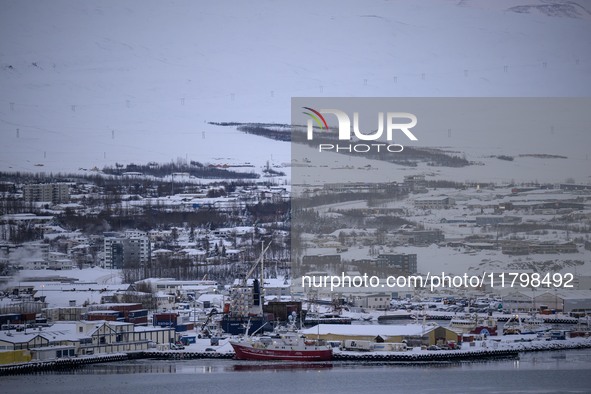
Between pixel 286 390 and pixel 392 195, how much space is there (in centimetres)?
776

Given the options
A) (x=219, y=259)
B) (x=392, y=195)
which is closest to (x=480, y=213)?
(x=392, y=195)

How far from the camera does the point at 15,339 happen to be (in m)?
10.6

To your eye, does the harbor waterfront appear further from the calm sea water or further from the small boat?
the calm sea water

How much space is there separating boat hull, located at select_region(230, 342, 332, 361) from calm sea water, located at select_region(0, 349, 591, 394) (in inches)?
6.4

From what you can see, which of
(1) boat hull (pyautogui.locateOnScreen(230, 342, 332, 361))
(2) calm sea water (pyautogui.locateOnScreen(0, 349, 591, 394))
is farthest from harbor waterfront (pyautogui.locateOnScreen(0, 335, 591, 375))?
(2) calm sea water (pyautogui.locateOnScreen(0, 349, 591, 394))

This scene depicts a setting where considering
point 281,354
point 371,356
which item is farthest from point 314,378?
point 281,354

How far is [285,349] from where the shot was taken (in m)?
10.8

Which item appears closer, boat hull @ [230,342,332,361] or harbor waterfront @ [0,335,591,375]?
harbor waterfront @ [0,335,591,375]

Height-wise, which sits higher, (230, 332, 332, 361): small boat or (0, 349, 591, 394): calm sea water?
(230, 332, 332, 361): small boat

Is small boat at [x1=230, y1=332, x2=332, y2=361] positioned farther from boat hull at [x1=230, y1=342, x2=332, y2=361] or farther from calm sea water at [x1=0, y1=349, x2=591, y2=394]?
calm sea water at [x1=0, y1=349, x2=591, y2=394]

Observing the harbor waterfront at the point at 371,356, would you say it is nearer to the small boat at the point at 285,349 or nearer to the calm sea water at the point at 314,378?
the small boat at the point at 285,349

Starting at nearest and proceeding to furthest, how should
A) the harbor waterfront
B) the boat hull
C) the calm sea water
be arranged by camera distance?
the calm sea water → the harbor waterfront → the boat hull

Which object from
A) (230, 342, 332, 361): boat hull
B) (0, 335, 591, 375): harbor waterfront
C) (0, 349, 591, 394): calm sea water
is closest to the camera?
(0, 349, 591, 394): calm sea water

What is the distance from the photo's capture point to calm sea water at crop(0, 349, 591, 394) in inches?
350
